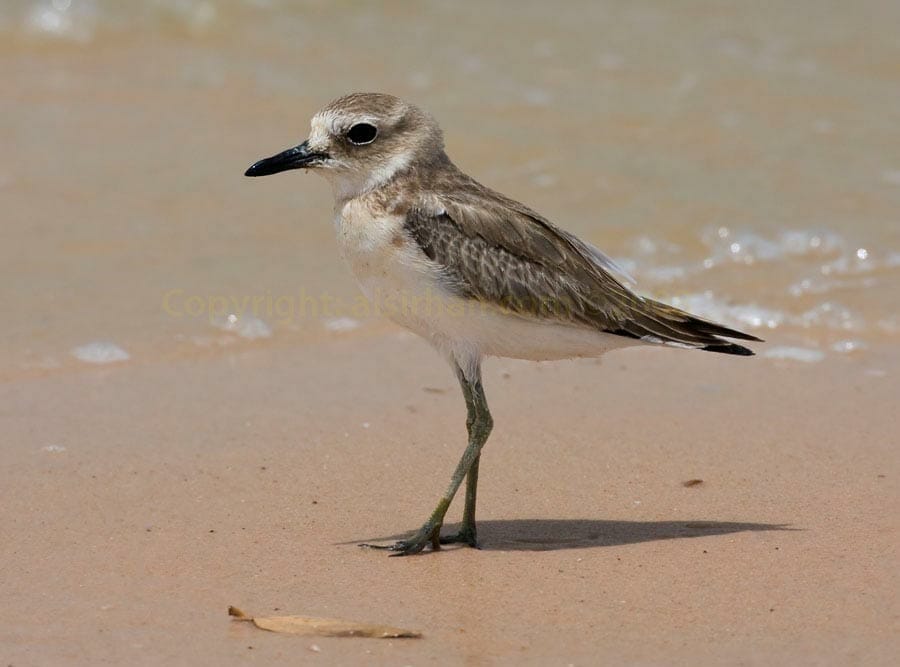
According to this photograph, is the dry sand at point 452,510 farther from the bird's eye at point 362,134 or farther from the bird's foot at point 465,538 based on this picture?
the bird's eye at point 362,134

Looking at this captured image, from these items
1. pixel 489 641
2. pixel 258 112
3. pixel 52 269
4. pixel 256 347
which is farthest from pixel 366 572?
pixel 258 112

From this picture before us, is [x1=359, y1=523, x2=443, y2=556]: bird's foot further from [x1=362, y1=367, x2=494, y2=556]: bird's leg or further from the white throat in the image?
the white throat

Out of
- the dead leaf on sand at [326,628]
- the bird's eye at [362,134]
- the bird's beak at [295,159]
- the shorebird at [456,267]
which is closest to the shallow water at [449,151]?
the bird's beak at [295,159]

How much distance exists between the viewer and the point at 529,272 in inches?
276

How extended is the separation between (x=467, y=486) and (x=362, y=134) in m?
1.83

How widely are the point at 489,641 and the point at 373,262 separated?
1.95 metres

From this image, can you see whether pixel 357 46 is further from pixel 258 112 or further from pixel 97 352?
pixel 97 352

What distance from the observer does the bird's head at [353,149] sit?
22.8 feet

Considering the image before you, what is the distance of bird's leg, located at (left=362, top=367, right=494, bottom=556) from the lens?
668 cm

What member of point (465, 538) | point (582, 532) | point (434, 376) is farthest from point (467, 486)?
point (434, 376)

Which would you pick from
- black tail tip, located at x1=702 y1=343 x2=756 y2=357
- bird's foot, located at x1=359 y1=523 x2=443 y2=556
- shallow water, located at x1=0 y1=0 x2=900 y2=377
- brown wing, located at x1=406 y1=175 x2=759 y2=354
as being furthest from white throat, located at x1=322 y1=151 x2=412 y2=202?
shallow water, located at x1=0 y1=0 x2=900 y2=377

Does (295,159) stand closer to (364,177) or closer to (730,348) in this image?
(364,177)

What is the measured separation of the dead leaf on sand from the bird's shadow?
101 cm

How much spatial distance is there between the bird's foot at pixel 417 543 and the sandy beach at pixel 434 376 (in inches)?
2.4
